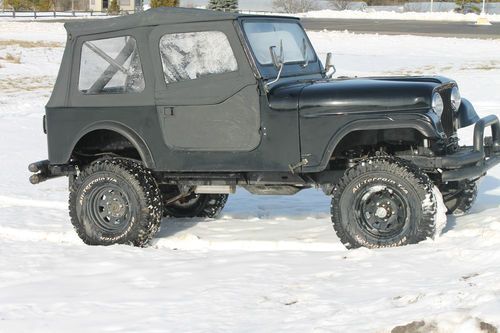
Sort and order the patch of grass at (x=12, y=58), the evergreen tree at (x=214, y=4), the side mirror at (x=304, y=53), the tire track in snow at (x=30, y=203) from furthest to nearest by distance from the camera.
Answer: the evergreen tree at (x=214, y=4) → the patch of grass at (x=12, y=58) → the tire track in snow at (x=30, y=203) → the side mirror at (x=304, y=53)

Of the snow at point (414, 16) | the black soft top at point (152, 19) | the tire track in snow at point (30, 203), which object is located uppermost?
the black soft top at point (152, 19)

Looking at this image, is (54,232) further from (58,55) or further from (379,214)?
(58,55)

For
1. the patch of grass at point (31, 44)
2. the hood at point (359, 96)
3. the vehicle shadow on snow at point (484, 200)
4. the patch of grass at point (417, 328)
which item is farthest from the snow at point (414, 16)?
the patch of grass at point (417, 328)

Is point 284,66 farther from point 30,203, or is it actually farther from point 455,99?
point 30,203

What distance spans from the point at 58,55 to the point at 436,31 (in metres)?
19.2

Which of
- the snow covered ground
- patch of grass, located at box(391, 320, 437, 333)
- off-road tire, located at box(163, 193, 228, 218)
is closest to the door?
the snow covered ground

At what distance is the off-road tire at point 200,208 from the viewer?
8438 millimetres

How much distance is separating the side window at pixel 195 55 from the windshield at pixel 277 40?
0.23 m

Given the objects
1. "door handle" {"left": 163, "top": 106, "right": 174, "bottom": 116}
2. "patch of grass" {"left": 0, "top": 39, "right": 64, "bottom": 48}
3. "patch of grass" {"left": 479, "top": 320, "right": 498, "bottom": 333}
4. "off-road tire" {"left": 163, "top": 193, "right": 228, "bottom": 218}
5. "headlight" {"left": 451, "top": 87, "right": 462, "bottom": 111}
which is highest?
"headlight" {"left": 451, "top": 87, "right": 462, "bottom": 111}

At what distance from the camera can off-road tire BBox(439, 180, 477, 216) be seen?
7465 mm

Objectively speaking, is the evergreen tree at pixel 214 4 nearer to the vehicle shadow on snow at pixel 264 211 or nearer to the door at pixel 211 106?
the vehicle shadow on snow at pixel 264 211

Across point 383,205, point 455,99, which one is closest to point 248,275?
point 383,205

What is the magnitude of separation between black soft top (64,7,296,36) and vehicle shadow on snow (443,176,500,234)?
243 centimetres

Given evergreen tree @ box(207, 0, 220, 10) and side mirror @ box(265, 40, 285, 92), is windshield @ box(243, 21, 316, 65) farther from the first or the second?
evergreen tree @ box(207, 0, 220, 10)
